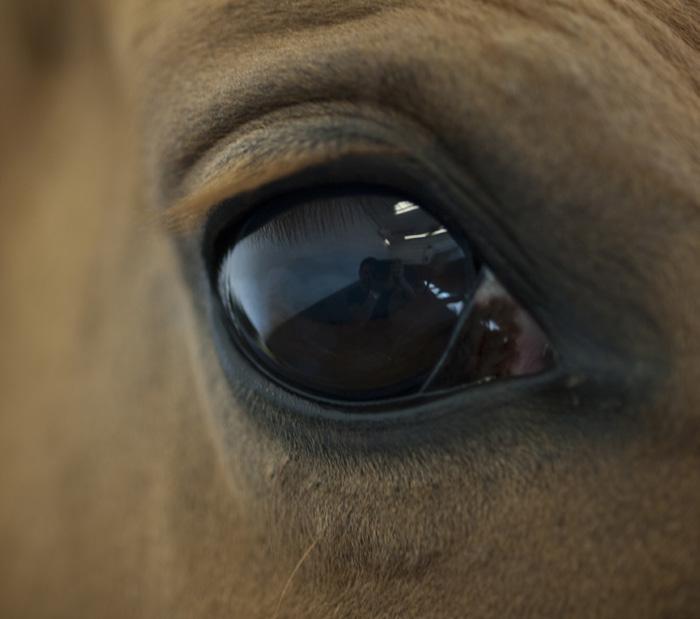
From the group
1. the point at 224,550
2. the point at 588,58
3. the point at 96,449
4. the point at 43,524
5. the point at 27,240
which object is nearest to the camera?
the point at 588,58

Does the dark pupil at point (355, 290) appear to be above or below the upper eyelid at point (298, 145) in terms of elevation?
below

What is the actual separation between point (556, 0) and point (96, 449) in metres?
0.83

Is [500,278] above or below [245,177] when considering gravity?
below

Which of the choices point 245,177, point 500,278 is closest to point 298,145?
point 245,177

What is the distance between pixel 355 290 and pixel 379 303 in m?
0.03

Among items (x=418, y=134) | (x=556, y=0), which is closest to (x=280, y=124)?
(x=418, y=134)

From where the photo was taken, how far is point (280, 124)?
0.76 m

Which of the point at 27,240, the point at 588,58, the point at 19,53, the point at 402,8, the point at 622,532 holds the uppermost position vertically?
the point at 19,53

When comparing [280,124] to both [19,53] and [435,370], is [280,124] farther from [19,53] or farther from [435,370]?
[19,53]

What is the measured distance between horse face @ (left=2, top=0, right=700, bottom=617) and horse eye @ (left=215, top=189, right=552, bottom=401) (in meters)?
0.02

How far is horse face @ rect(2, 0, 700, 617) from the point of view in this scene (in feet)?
2.18

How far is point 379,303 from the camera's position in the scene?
0.76 meters

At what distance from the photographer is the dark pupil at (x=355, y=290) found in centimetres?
74

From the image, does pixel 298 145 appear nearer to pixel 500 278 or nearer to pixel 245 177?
pixel 245 177
